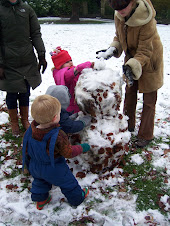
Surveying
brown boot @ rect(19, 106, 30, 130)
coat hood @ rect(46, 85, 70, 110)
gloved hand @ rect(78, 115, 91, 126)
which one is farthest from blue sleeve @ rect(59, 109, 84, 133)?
brown boot @ rect(19, 106, 30, 130)

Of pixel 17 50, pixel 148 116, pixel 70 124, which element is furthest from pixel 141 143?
pixel 17 50

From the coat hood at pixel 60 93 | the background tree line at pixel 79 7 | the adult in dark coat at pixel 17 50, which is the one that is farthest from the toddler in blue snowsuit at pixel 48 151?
the background tree line at pixel 79 7

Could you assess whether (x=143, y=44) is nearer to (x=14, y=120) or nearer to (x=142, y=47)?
(x=142, y=47)

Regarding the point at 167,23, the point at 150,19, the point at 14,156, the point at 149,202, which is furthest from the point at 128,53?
the point at 167,23

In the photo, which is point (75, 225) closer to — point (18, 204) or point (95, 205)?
point (95, 205)

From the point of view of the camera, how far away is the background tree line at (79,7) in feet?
58.1

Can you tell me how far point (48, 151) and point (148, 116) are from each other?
5.48 ft

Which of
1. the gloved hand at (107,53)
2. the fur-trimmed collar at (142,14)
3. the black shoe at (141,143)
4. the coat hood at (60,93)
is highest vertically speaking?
the fur-trimmed collar at (142,14)

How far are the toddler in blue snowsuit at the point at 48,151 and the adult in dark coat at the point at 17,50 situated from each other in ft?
3.99

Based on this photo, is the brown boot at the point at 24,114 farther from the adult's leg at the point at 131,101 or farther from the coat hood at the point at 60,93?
the adult's leg at the point at 131,101

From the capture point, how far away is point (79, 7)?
20.7 metres

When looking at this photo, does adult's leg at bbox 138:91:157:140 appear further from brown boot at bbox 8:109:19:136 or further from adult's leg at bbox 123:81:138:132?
brown boot at bbox 8:109:19:136

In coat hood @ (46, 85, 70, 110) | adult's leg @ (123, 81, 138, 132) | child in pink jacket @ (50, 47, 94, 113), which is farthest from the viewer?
adult's leg @ (123, 81, 138, 132)

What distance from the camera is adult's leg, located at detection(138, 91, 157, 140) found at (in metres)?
3.05
